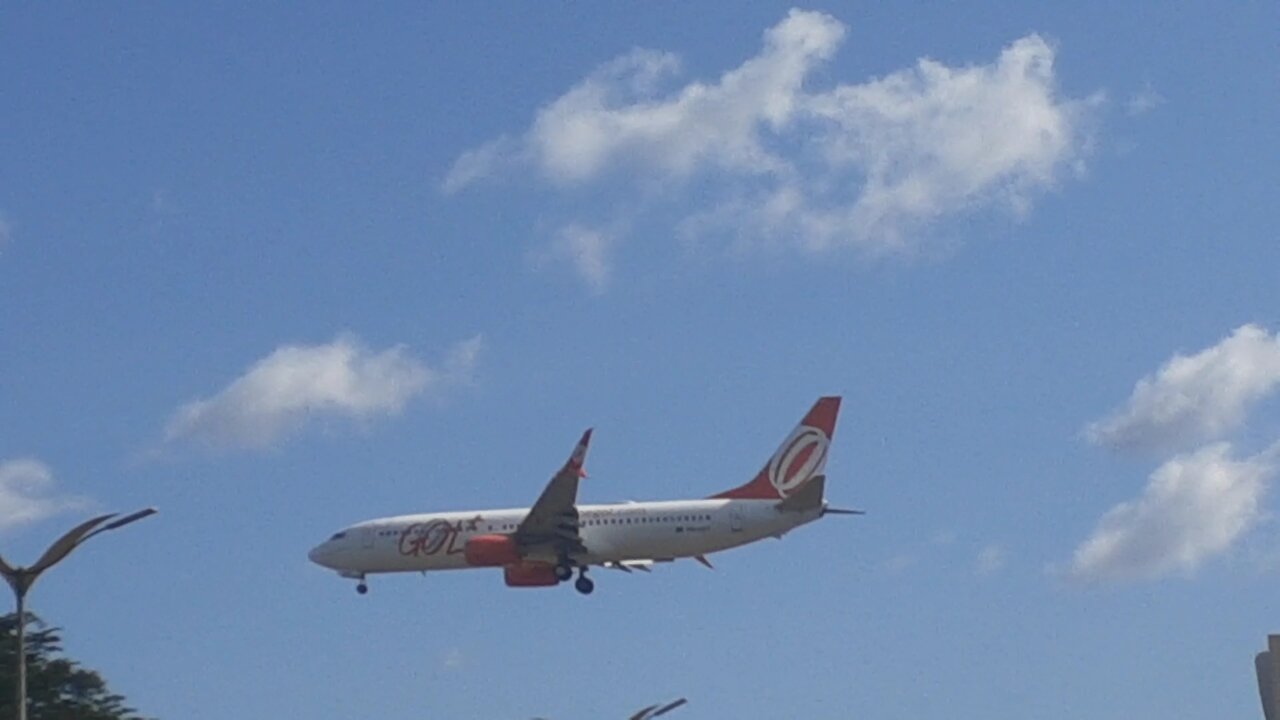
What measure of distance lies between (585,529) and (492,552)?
322 centimetres

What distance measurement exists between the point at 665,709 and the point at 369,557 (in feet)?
98.9

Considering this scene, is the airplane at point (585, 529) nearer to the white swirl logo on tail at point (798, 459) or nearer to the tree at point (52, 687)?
the white swirl logo on tail at point (798, 459)

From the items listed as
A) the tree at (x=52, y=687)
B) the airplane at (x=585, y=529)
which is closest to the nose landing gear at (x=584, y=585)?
the airplane at (x=585, y=529)

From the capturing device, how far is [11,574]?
37781 millimetres

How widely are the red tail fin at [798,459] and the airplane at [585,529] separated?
34mm

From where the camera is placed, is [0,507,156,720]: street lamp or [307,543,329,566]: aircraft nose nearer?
[0,507,156,720]: street lamp

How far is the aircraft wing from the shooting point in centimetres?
7694

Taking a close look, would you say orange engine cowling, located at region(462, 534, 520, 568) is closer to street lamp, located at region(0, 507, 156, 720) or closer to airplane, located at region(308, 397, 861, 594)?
airplane, located at region(308, 397, 861, 594)

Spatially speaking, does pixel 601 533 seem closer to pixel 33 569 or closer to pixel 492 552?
pixel 492 552

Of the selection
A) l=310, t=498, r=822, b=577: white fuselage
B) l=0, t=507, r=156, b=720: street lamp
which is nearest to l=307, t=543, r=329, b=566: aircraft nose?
l=310, t=498, r=822, b=577: white fuselage

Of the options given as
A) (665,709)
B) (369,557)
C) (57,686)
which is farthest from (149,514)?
(369,557)

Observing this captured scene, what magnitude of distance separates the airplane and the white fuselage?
0.11ft

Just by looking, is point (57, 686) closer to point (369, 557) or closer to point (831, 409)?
point (369, 557)

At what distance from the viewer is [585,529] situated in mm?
79000
